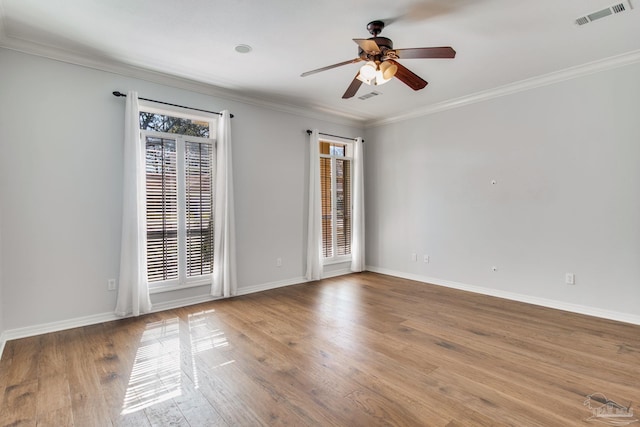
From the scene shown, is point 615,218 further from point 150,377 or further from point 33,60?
point 33,60

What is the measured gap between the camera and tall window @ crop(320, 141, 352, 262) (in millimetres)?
5812

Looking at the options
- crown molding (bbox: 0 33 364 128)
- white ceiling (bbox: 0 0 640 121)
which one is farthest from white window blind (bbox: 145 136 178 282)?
white ceiling (bbox: 0 0 640 121)

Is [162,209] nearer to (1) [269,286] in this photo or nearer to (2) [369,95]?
(1) [269,286]

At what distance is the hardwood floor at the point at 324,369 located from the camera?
6.49 ft

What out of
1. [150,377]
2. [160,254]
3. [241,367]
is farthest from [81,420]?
[160,254]

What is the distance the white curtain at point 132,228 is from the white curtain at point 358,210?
3.59 metres

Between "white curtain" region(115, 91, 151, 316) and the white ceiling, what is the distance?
0.73 metres

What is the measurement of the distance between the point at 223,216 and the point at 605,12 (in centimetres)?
438

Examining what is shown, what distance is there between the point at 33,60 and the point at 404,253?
5505mm

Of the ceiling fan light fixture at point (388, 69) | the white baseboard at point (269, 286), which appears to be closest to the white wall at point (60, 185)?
the white baseboard at point (269, 286)

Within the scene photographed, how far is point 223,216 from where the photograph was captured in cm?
433

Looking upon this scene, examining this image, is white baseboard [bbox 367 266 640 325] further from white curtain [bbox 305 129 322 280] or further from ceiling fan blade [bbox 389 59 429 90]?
ceiling fan blade [bbox 389 59 429 90]

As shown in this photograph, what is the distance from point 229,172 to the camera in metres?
4.34
